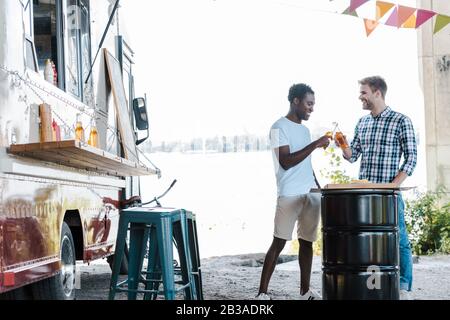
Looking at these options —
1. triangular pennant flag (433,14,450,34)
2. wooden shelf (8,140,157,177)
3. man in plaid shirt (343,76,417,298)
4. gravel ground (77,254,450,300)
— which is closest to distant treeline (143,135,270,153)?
gravel ground (77,254,450,300)

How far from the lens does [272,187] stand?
17.0m

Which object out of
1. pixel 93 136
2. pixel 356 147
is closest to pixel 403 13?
pixel 356 147

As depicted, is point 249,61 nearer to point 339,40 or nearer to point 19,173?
point 339,40

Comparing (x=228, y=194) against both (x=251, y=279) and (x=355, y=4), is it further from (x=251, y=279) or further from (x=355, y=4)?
(x=251, y=279)

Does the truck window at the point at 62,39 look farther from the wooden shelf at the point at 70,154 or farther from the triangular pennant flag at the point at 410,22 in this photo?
the triangular pennant flag at the point at 410,22

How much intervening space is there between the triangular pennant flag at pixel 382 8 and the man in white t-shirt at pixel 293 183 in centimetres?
417

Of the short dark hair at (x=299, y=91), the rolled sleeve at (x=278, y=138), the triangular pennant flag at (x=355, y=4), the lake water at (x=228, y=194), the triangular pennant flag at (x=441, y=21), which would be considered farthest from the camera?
the lake water at (x=228, y=194)

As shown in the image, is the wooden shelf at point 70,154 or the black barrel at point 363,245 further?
the black barrel at point 363,245

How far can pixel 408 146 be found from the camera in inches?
262

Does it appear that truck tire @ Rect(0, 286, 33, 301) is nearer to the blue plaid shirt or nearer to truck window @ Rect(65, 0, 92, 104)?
truck window @ Rect(65, 0, 92, 104)

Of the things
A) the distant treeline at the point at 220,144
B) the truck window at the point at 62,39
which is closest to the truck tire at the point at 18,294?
the truck window at the point at 62,39

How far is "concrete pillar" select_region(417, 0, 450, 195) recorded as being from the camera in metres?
12.2

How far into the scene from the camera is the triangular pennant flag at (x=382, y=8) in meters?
10.7

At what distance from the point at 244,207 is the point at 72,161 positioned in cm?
1100
